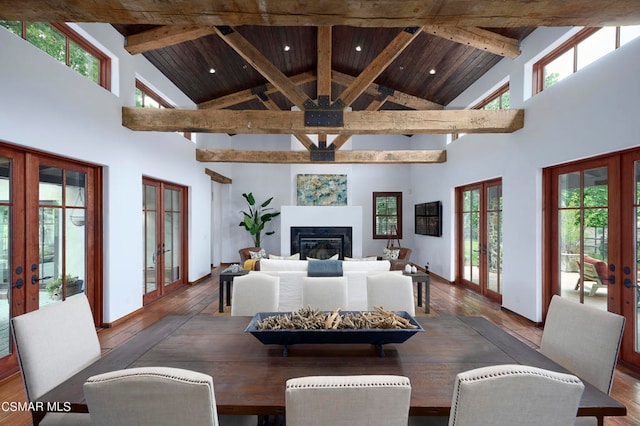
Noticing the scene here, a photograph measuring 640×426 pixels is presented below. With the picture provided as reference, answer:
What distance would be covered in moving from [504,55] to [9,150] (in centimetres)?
568

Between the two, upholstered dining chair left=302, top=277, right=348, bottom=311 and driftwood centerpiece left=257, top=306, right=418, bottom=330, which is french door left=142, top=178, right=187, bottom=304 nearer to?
upholstered dining chair left=302, top=277, right=348, bottom=311

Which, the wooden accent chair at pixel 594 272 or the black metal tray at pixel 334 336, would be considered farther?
the wooden accent chair at pixel 594 272

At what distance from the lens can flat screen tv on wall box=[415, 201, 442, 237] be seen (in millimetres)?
7023

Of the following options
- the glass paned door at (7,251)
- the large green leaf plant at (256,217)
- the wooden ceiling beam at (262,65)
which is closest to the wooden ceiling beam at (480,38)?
the wooden ceiling beam at (262,65)

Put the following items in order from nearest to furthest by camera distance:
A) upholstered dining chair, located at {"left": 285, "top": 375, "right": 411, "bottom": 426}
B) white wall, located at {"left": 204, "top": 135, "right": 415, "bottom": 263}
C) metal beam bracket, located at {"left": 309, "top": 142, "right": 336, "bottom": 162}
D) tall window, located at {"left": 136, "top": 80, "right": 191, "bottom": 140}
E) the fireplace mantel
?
upholstered dining chair, located at {"left": 285, "top": 375, "right": 411, "bottom": 426} < tall window, located at {"left": 136, "top": 80, "right": 191, "bottom": 140} < metal beam bracket, located at {"left": 309, "top": 142, "right": 336, "bottom": 162} < the fireplace mantel < white wall, located at {"left": 204, "top": 135, "right": 415, "bottom": 263}

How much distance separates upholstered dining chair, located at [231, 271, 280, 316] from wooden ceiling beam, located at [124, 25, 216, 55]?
342 cm

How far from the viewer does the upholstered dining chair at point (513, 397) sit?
95cm

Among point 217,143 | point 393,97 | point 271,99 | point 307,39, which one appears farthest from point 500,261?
point 217,143

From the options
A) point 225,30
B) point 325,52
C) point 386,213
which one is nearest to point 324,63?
point 325,52

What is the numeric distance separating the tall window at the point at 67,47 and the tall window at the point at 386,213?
7.13 meters

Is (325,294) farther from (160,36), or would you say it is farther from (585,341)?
(160,36)

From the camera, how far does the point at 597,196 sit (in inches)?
128

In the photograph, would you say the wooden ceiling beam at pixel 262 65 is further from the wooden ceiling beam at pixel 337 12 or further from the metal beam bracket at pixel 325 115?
the wooden ceiling beam at pixel 337 12

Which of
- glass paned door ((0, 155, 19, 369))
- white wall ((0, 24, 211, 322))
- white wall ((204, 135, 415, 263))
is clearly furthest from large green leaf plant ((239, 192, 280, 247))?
Result: glass paned door ((0, 155, 19, 369))
